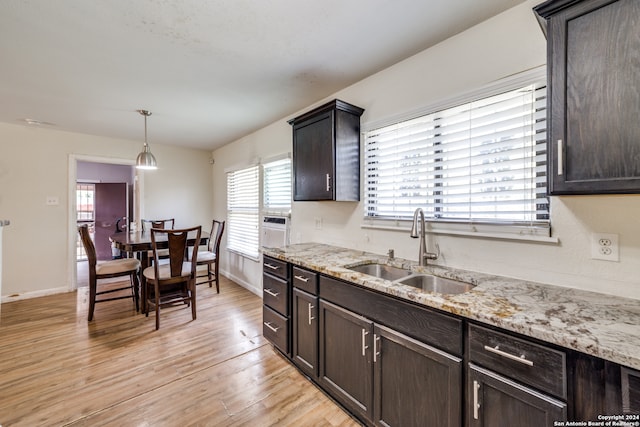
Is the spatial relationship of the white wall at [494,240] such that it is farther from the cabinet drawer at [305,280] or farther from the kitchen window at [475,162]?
the cabinet drawer at [305,280]

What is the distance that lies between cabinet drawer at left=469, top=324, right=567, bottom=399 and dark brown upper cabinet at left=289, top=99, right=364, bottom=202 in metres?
1.43

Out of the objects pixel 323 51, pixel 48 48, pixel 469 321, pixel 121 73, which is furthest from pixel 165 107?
pixel 469 321

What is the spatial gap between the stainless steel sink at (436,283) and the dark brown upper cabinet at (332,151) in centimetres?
87

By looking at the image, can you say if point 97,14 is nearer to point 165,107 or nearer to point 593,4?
point 165,107

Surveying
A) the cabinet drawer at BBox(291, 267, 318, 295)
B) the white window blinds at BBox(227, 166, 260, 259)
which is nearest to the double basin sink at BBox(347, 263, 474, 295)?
the cabinet drawer at BBox(291, 267, 318, 295)

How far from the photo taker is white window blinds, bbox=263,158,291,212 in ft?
11.2

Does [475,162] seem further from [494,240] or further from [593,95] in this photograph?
[593,95]

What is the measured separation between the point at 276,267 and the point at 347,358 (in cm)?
93

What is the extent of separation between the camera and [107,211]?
20.9ft

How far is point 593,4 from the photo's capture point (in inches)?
42.0

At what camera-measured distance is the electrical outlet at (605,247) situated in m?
1.25

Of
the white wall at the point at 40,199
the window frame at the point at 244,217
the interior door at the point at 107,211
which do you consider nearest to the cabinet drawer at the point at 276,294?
the window frame at the point at 244,217

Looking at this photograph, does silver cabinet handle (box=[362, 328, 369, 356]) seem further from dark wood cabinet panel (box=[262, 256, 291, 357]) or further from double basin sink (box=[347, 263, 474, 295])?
dark wood cabinet panel (box=[262, 256, 291, 357])

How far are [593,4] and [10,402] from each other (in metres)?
3.86
